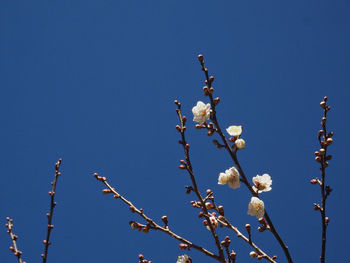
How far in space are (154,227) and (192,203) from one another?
40cm

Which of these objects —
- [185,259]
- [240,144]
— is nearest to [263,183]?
[240,144]

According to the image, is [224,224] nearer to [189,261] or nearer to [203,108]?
[189,261]

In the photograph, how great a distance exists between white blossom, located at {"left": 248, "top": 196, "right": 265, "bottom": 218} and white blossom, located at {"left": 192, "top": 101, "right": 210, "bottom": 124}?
0.72m

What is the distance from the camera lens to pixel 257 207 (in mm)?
2268

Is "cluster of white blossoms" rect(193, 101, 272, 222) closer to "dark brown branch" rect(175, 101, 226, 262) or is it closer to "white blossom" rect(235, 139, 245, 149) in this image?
"white blossom" rect(235, 139, 245, 149)

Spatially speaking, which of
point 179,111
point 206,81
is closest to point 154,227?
point 179,111

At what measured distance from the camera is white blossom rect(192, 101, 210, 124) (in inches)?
93.7

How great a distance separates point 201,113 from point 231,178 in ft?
1.99

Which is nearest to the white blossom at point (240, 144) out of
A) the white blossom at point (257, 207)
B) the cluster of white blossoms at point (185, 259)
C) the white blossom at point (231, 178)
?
the white blossom at point (231, 178)

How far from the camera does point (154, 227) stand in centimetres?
241

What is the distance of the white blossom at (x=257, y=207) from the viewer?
2223mm

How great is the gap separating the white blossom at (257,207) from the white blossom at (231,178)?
213 mm

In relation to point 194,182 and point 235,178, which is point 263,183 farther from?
point 194,182

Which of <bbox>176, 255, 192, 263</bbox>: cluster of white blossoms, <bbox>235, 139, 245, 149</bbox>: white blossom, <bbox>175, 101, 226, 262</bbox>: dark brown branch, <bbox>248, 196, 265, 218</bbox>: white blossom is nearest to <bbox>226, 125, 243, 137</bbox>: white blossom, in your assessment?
<bbox>235, 139, 245, 149</bbox>: white blossom
